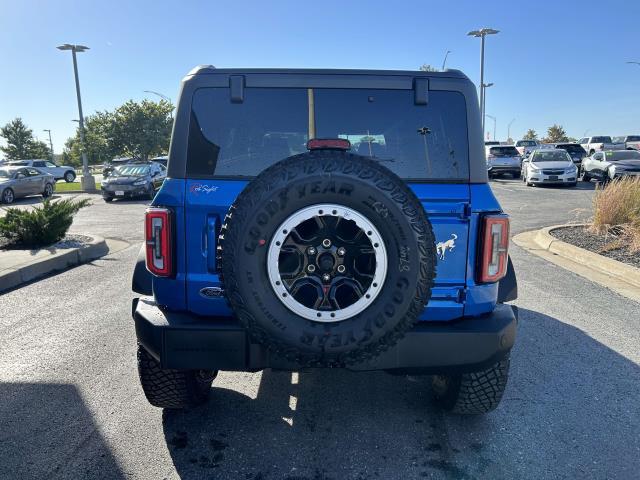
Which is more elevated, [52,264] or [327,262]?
[327,262]

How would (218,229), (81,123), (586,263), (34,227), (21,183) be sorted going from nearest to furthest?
(218,229) → (586,263) → (34,227) → (21,183) → (81,123)

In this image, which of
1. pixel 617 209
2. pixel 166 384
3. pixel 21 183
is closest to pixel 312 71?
pixel 166 384

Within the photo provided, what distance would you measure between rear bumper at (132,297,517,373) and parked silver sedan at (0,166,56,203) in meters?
19.1

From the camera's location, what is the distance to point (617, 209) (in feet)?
28.0

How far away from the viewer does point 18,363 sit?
12.5 feet

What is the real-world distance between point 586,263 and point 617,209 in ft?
6.55

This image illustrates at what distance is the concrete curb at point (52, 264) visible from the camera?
619 cm

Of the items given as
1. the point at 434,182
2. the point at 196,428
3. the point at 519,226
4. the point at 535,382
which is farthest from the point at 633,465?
→ the point at 519,226

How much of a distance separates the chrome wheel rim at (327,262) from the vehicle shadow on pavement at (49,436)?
1.34 m

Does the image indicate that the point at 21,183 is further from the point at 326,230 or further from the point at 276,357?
the point at 326,230

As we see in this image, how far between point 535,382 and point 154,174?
689 inches

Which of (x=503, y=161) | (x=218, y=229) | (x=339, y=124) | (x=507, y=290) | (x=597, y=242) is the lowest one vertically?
(x=597, y=242)

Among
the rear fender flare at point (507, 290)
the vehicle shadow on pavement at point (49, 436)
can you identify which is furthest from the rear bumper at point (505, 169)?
the vehicle shadow on pavement at point (49, 436)

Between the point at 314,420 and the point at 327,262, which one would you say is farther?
the point at 314,420
